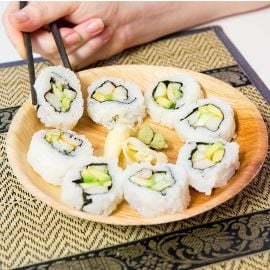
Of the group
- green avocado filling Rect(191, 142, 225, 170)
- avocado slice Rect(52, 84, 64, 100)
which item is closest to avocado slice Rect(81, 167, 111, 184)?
green avocado filling Rect(191, 142, 225, 170)

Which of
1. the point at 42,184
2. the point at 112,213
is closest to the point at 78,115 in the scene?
the point at 42,184

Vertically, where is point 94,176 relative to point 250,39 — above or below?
above

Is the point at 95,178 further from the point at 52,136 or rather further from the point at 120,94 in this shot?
the point at 120,94

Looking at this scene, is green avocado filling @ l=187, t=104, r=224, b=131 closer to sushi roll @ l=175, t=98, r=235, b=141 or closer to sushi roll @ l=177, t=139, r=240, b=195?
sushi roll @ l=175, t=98, r=235, b=141

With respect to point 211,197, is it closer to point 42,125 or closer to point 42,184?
point 42,184

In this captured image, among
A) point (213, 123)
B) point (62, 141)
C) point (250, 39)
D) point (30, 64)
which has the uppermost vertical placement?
point (30, 64)

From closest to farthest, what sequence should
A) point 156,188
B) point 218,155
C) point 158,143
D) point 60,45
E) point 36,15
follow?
point 156,188 → point 218,155 → point 158,143 → point 60,45 → point 36,15

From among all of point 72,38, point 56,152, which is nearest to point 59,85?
point 56,152

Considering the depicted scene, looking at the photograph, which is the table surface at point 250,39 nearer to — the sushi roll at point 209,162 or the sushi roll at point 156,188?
the sushi roll at point 209,162

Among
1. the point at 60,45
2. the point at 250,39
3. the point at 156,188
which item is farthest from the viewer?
the point at 250,39
